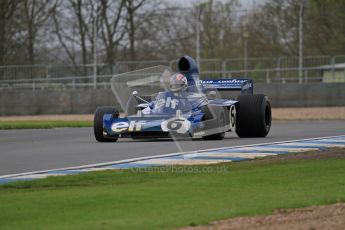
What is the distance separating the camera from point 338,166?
12391mm

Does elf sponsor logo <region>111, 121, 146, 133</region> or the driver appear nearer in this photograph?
elf sponsor logo <region>111, 121, 146, 133</region>

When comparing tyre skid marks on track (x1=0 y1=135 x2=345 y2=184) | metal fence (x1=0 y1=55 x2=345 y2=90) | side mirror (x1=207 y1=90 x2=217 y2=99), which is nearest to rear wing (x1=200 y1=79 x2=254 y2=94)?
side mirror (x1=207 y1=90 x2=217 y2=99)

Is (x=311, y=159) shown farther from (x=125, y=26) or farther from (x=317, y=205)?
(x=125, y=26)

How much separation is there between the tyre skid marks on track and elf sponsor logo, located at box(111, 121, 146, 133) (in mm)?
2201

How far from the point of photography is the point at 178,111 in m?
17.8

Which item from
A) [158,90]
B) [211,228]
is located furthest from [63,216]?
[158,90]

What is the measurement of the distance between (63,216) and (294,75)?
30.0 m

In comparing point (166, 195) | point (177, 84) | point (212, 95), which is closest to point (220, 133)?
point (177, 84)

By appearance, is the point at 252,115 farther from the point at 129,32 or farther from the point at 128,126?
the point at 129,32

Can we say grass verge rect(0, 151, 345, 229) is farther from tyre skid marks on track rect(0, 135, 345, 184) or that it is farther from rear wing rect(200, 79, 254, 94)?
rear wing rect(200, 79, 254, 94)

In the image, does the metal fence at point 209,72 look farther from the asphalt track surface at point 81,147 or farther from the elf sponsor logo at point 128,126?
the elf sponsor logo at point 128,126

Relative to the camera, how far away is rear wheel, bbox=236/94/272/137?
18.6 metres

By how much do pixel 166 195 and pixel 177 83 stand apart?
8.29 metres

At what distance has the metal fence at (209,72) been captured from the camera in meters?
38.0
